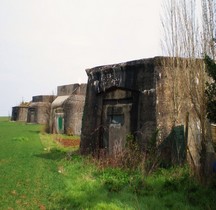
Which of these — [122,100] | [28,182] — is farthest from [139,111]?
[28,182]

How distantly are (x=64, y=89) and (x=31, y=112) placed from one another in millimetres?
15057

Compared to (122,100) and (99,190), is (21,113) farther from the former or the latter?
(99,190)

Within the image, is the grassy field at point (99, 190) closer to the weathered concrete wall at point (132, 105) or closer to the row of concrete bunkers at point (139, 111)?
the row of concrete bunkers at point (139, 111)

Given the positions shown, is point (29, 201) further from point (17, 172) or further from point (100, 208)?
point (17, 172)

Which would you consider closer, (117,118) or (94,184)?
(94,184)

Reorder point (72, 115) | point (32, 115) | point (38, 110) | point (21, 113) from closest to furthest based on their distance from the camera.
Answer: point (72, 115) < point (38, 110) < point (32, 115) < point (21, 113)

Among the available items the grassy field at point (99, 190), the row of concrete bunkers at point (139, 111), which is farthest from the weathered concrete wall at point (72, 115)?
the grassy field at point (99, 190)

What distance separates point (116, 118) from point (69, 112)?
1466 centimetres

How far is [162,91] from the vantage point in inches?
388

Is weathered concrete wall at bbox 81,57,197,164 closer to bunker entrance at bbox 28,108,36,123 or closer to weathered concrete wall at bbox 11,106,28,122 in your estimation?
A: bunker entrance at bbox 28,108,36,123

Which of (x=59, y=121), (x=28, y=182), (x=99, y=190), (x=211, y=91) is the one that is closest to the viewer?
(x=211, y=91)

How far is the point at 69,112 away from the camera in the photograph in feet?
83.7

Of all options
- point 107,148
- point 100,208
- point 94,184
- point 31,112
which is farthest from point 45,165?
point 31,112

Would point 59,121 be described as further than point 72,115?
Yes
